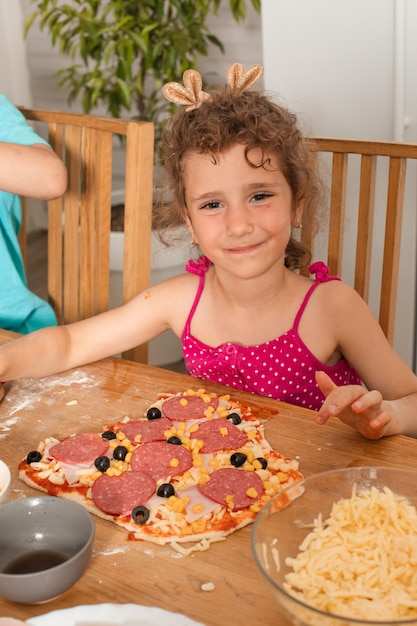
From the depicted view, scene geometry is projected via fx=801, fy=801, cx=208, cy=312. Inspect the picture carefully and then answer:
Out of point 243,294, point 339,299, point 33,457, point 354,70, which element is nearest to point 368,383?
point 339,299

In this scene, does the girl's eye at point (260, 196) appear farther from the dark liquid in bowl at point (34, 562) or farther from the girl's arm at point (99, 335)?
the dark liquid in bowl at point (34, 562)

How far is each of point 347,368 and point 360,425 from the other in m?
0.41

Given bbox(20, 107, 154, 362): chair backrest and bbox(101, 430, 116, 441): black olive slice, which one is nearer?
bbox(101, 430, 116, 441): black olive slice

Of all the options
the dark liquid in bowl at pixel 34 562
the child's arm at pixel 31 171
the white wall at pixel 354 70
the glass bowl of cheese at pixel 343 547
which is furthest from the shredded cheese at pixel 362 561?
the white wall at pixel 354 70

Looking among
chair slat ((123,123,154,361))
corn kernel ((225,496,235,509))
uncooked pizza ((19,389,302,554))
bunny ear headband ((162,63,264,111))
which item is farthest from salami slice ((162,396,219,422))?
bunny ear headband ((162,63,264,111))

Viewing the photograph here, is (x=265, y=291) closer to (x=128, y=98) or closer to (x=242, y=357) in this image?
(x=242, y=357)

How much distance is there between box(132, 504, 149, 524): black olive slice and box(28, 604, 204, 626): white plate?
160 mm

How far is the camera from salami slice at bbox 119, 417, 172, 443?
3.76 ft

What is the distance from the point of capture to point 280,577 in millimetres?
772

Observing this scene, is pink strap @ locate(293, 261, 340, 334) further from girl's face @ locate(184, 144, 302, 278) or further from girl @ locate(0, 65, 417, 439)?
girl's face @ locate(184, 144, 302, 278)

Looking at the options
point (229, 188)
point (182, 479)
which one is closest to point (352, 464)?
point (182, 479)

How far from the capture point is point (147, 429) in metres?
1.17

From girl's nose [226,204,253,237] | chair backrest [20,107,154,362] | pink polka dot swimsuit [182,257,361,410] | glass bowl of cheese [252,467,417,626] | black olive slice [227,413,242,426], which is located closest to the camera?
glass bowl of cheese [252,467,417,626]

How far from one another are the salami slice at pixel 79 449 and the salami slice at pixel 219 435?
0.44 feet
